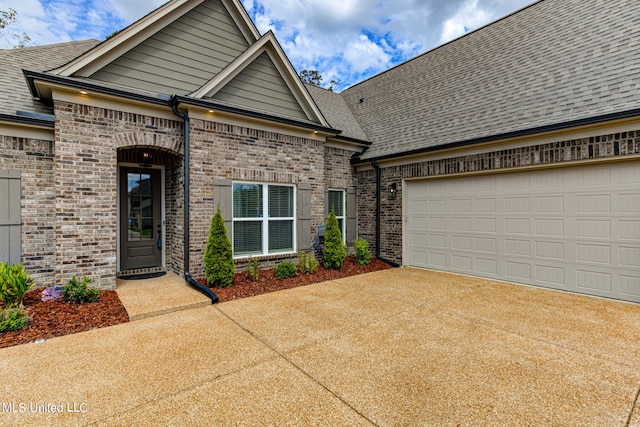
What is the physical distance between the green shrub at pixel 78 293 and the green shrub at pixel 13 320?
74 centimetres

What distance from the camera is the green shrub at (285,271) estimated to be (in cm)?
663

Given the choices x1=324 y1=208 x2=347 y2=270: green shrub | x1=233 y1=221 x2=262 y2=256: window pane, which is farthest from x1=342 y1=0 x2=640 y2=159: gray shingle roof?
x1=233 y1=221 x2=262 y2=256: window pane


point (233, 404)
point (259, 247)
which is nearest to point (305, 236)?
point (259, 247)

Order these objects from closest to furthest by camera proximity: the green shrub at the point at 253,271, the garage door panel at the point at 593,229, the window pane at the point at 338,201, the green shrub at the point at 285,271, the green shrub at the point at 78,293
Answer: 1. the green shrub at the point at 78,293
2. the garage door panel at the point at 593,229
3. the green shrub at the point at 253,271
4. the green shrub at the point at 285,271
5. the window pane at the point at 338,201

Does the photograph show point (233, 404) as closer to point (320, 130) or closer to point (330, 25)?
point (320, 130)

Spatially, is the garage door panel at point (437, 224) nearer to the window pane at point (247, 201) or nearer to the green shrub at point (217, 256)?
the window pane at point (247, 201)

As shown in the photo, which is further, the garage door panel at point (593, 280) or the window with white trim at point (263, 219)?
the window with white trim at point (263, 219)

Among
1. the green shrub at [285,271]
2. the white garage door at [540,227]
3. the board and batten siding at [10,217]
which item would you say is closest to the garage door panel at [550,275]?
the white garage door at [540,227]

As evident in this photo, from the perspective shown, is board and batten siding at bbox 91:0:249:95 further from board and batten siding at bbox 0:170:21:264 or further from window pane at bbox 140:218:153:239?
window pane at bbox 140:218:153:239

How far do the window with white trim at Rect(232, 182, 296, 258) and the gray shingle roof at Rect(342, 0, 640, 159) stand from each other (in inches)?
128

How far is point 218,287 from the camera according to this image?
5746mm

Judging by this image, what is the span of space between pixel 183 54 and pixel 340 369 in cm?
711

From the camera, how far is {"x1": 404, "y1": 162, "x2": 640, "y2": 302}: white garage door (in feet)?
17.0

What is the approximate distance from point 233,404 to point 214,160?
4947 millimetres
